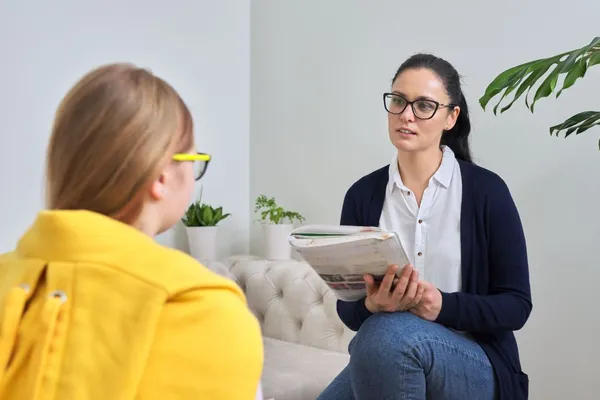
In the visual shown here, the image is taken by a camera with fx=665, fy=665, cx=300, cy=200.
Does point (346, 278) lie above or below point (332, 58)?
below

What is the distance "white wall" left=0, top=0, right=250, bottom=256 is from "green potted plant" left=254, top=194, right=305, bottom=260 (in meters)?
0.36

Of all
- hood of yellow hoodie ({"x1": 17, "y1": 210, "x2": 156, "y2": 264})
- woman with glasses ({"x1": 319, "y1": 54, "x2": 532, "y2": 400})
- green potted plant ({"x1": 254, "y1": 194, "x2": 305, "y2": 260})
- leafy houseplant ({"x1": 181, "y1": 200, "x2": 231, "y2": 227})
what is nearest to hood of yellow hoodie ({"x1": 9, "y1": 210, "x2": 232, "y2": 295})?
hood of yellow hoodie ({"x1": 17, "y1": 210, "x2": 156, "y2": 264})

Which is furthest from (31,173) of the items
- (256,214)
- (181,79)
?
(256,214)

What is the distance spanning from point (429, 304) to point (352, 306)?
9.5 inches

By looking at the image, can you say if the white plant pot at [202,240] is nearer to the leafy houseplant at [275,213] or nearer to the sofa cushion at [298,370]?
the leafy houseplant at [275,213]

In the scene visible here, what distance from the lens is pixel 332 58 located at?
288 centimetres

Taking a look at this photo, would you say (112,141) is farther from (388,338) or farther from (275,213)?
(275,213)

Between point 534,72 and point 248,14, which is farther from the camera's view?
point 248,14

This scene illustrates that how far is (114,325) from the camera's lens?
0.74 meters

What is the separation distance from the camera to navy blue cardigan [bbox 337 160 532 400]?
4.87ft

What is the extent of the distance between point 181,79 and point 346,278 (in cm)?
176

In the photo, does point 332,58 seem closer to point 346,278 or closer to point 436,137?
point 436,137

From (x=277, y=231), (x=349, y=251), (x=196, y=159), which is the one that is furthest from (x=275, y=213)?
(x=196, y=159)

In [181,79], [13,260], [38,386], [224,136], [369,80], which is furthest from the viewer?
[224,136]
